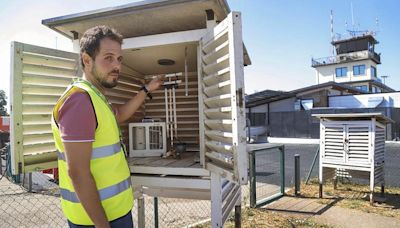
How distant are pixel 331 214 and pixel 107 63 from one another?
18.0ft

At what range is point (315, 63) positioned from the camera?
42.9 meters

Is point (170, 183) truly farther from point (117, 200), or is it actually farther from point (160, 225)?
point (160, 225)

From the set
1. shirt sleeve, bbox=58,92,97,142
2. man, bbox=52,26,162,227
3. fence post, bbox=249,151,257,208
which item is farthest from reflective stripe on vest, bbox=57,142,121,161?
fence post, bbox=249,151,257,208

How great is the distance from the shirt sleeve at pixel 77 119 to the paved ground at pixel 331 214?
501 cm

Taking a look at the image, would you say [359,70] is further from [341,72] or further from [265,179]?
[265,179]

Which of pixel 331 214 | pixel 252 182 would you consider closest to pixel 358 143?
pixel 331 214

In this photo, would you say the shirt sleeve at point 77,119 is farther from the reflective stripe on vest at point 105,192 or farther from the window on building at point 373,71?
the window on building at point 373,71

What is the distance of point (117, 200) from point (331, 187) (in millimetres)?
7461

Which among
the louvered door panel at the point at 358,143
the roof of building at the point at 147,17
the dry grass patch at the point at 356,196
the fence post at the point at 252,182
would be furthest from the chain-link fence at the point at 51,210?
the roof of building at the point at 147,17

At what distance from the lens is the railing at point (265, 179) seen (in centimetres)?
609

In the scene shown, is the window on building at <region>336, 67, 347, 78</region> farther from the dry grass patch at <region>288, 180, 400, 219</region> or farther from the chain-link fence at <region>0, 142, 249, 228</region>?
the chain-link fence at <region>0, 142, 249, 228</region>

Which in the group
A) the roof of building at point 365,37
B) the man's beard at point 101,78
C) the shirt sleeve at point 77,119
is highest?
the roof of building at point 365,37

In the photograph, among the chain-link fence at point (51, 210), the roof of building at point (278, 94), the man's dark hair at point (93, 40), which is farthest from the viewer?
the roof of building at point (278, 94)

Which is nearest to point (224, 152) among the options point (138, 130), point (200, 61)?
point (200, 61)
